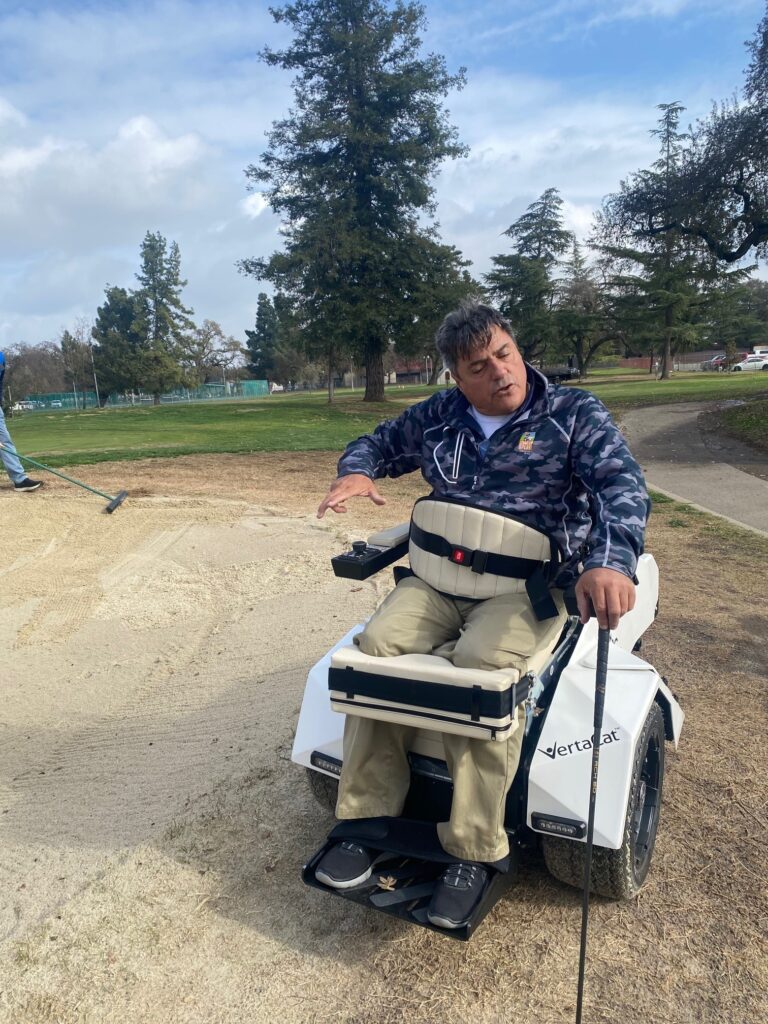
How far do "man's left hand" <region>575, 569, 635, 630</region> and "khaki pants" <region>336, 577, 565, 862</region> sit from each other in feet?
0.94

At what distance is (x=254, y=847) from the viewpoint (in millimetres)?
2898

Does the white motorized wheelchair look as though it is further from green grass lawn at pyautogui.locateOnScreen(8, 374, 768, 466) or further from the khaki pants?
green grass lawn at pyautogui.locateOnScreen(8, 374, 768, 466)

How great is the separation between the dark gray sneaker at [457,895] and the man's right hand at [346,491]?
130cm

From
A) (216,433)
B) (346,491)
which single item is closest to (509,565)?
(346,491)

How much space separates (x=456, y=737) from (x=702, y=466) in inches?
476

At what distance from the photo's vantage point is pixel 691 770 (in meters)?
3.29

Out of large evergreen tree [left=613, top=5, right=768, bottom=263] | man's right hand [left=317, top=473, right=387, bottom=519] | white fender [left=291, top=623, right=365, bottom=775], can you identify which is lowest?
white fender [left=291, top=623, right=365, bottom=775]

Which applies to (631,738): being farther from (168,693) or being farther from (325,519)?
(325,519)

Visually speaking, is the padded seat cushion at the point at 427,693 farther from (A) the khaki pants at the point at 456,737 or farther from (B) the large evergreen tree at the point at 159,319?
(B) the large evergreen tree at the point at 159,319

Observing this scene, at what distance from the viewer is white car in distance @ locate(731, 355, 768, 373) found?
59.3 m

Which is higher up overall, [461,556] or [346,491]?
[346,491]

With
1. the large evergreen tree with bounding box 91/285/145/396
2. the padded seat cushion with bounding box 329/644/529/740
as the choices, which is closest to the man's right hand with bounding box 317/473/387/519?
the padded seat cushion with bounding box 329/644/529/740

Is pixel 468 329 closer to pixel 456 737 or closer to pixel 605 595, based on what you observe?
pixel 605 595

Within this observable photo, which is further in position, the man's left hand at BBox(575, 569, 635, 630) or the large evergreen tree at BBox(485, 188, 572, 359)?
the large evergreen tree at BBox(485, 188, 572, 359)
